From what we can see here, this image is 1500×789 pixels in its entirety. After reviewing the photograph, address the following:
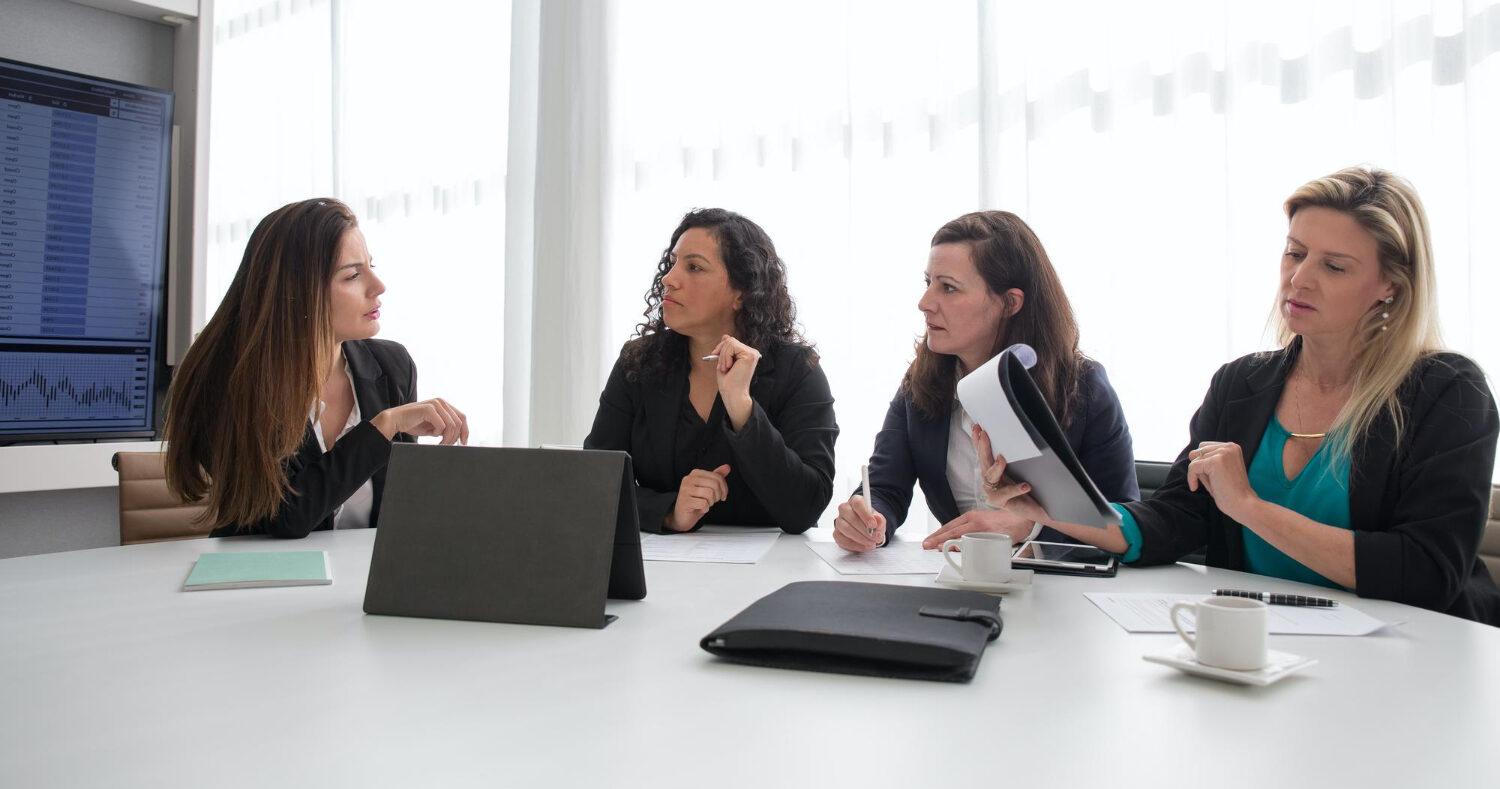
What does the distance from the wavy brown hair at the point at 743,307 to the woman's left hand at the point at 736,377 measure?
0.30 m

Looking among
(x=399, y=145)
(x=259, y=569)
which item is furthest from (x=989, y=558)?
(x=399, y=145)

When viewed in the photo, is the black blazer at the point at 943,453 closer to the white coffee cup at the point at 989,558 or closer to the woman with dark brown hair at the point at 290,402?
the white coffee cup at the point at 989,558

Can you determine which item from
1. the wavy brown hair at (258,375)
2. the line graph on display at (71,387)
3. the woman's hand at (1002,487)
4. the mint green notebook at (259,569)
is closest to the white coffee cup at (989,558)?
the woman's hand at (1002,487)

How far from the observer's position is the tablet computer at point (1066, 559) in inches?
62.2

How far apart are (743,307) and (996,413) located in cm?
108

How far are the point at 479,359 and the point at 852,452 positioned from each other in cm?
184

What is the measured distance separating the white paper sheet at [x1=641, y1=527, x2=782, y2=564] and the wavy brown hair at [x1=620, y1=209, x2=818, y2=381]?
494 millimetres

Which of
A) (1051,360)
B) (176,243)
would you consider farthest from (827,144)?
(176,243)

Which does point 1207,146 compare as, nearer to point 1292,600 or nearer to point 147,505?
point 1292,600

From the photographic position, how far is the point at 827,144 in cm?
314

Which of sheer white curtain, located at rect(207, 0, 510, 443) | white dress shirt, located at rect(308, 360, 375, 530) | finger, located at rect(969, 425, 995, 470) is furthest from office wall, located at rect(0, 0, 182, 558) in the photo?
finger, located at rect(969, 425, 995, 470)

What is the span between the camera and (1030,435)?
1418 millimetres

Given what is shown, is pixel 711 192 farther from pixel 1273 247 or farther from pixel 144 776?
pixel 144 776

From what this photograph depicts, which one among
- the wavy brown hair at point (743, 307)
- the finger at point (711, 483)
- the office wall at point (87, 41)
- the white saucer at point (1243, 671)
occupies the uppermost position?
the office wall at point (87, 41)
